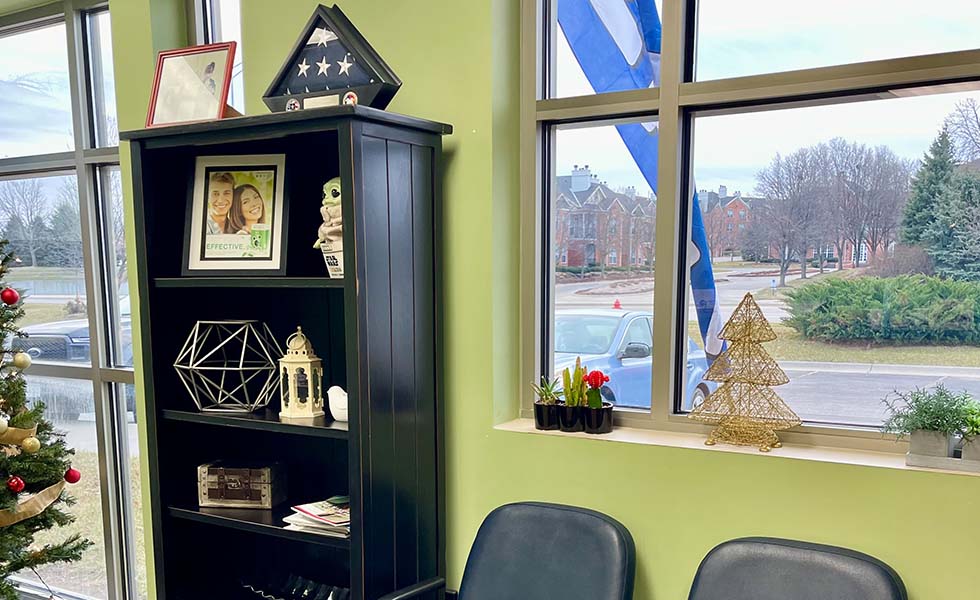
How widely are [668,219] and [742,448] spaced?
1.98 ft

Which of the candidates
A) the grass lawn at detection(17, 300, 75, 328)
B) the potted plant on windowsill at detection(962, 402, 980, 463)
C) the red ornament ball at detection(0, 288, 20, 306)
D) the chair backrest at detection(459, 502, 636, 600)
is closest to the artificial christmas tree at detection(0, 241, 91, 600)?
the red ornament ball at detection(0, 288, 20, 306)

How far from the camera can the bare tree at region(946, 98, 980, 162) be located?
161 centimetres

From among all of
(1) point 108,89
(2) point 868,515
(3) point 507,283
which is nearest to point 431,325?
(3) point 507,283

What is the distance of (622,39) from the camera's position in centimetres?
199

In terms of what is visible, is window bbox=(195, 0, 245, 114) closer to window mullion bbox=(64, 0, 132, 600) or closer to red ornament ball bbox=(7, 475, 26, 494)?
window mullion bbox=(64, 0, 132, 600)

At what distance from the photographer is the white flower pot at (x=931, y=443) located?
155 centimetres

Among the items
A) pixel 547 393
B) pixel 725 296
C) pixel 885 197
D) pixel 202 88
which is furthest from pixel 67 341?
pixel 885 197

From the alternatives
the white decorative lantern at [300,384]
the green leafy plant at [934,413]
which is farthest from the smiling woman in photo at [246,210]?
the green leafy plant at [934,413]

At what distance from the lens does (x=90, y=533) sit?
10.3 ft

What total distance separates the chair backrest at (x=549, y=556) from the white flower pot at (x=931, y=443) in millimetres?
672

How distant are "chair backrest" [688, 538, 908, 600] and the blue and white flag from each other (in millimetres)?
520

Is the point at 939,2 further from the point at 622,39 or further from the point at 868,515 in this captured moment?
the point at 868,515

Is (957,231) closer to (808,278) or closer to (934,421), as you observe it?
(808,278)

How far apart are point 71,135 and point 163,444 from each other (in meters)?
1.61
